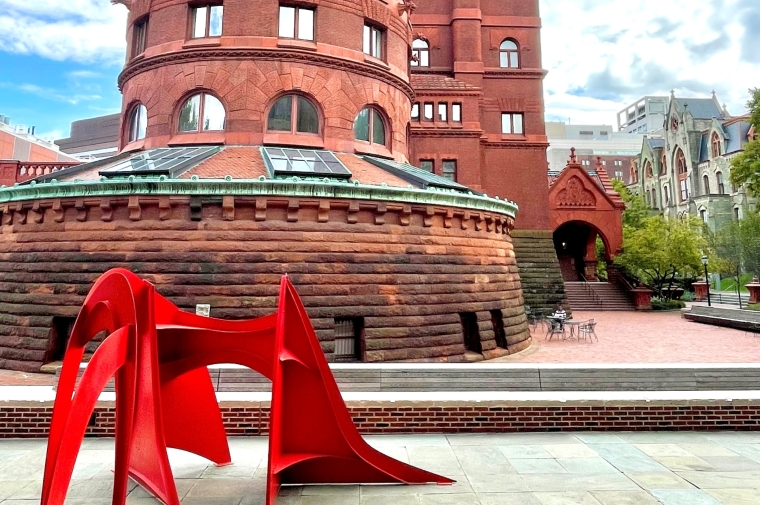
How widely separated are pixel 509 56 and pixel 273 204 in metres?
24.5

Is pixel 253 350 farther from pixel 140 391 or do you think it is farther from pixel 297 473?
pixel 297 473

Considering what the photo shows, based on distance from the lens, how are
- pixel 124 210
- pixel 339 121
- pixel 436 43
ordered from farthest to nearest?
1. pixel 436 43
2. pixel 339 121
3. pixel 124 210

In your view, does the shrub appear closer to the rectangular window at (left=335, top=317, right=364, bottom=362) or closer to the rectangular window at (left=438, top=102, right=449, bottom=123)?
the rectangular window at (left=438, top=102, right=449, bottom=123)

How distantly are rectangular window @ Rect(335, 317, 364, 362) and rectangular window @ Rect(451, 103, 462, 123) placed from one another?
1856 centimetres

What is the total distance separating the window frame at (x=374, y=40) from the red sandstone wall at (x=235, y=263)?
371 inches

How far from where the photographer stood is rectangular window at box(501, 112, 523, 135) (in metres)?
30.4

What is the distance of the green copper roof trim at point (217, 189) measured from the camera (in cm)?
1264

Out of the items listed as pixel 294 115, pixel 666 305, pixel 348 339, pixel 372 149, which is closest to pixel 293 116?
pixel 294 115

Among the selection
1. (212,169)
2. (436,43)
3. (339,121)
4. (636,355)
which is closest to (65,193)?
(212,169)

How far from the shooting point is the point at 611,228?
3406 centimetres

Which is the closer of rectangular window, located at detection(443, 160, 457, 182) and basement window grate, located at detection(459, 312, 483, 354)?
basement window grate, located at detection(459, 312, 483, 354)

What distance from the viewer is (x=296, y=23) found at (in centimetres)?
1795

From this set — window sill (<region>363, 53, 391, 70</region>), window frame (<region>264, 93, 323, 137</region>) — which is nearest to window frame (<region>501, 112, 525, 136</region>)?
window sill (<region>363, 53, 391, 70</region>)

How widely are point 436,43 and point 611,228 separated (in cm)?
1866
